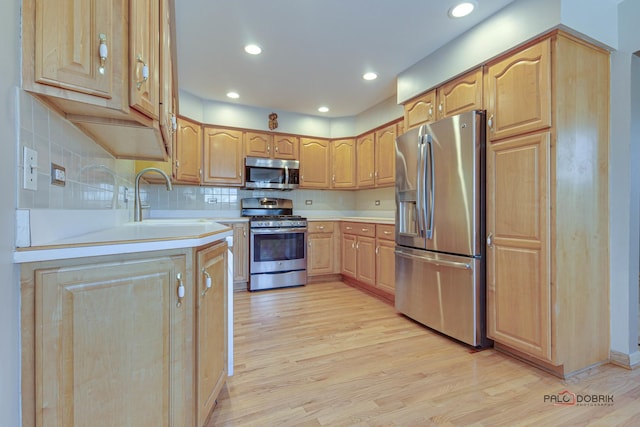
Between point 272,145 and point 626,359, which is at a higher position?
point 272,145

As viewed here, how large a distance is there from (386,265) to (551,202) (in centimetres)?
178

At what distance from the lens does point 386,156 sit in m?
3.75

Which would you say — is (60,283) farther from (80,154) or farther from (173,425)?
(80,154)

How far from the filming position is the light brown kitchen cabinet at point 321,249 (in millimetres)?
4145

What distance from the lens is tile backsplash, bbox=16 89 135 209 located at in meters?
0.94

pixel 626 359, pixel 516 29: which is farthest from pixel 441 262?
pixel 516 29

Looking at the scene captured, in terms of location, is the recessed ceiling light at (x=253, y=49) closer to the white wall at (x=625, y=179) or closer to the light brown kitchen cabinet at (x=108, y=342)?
the light brown kitchen cabinet at (x=108, y=342)

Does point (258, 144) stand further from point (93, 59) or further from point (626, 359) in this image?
point (626, 359)

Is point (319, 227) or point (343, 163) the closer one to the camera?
point (319, 227)

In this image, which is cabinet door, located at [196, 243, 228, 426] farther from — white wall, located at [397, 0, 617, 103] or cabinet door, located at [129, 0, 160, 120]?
white wall, located at [397, 0, 617, 103]

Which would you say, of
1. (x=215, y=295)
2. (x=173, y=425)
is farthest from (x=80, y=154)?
(x=173, y=425)

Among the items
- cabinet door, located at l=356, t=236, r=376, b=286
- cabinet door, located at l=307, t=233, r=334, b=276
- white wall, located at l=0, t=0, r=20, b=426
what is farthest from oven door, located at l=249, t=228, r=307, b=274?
white wall, located at l=0, t=0, r=20, b=426

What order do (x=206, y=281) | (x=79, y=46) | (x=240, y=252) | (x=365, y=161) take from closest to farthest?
(x=79, y=46) < (x=206, y=281) < (x=240, y=252) < (x=365, y=161)

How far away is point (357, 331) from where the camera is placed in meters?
2.54
